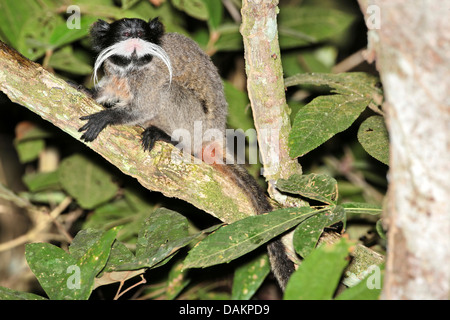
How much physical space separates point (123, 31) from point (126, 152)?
993 millimetres

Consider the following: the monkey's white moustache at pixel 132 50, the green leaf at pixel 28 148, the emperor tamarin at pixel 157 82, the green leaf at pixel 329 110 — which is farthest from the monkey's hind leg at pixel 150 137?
the green leaf at pixel 28 148

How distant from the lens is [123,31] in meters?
3.13


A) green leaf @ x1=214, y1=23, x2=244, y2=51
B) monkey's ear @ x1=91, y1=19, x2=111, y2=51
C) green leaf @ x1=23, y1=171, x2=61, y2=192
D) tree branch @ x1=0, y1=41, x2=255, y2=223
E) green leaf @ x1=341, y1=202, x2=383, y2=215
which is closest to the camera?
green leaf @ x1=341, y1=202, x2=383, y2=215

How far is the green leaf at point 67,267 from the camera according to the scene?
6.17 feet

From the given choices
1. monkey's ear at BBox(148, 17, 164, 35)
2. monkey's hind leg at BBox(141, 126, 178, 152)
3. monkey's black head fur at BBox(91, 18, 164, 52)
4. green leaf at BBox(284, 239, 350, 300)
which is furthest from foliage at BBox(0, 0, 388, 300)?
monkey's ear at BBox(148, 17, 164, 35)

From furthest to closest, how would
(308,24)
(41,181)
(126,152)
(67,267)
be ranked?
(308,24) < (41,181) < (126,152) < (67,267)

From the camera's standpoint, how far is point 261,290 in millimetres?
3803

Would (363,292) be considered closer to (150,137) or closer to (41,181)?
(150,137)

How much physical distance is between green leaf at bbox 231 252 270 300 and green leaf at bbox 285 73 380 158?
1.96 feet

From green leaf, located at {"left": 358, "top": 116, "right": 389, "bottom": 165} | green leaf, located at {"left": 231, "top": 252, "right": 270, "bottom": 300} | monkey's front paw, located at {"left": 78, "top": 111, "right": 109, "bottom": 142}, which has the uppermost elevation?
monkey's front paw, located at {"left": 78, "top": 111, "right": 109, "bottom": 142}

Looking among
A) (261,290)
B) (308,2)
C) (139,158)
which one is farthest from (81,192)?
(308,2)

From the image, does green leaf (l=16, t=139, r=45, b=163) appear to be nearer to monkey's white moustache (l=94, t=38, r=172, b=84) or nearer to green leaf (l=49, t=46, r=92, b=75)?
green leaf (l=49, t=46, r=92, b=75)

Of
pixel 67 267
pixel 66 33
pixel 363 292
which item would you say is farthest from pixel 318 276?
pixel 66 33

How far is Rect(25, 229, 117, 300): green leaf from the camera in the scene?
188cm
